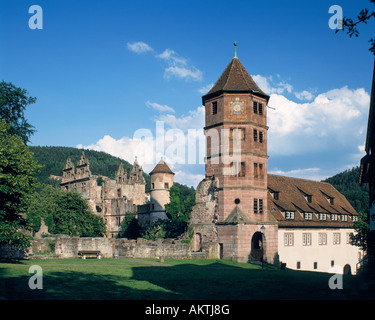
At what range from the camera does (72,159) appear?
167 metres

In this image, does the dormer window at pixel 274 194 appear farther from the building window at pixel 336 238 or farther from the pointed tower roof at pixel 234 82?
the pointed tower roof at pixel 234 82

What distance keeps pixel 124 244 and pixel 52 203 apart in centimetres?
2716

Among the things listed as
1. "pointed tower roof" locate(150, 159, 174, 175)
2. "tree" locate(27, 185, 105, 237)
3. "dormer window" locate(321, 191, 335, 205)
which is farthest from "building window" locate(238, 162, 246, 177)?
"pointed tower roof" locate(150, 159, 174, 175)

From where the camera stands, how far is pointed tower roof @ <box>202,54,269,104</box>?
142 feet

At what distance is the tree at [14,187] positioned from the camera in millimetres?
25969

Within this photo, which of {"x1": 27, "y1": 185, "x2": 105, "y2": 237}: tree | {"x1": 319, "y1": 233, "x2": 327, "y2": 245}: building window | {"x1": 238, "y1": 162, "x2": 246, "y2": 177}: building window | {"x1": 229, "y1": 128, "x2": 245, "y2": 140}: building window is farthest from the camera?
{"x1": 27, "y1": 185, "x2": 105, "y2": 237}: tree

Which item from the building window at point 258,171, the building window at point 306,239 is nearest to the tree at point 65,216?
the building window at point 258,171

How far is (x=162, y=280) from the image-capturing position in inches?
829

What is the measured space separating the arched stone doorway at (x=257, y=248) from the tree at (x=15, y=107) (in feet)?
88.7

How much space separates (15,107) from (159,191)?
33.5 m

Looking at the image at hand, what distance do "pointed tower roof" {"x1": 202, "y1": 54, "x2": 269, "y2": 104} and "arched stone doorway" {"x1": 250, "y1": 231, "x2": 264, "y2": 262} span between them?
15.0 meters

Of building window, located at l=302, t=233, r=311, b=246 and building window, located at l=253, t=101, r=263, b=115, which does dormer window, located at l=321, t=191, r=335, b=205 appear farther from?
building window, located at l=253, t=101, r=263, b=115

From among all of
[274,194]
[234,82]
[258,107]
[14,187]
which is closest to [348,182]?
[274,194]
